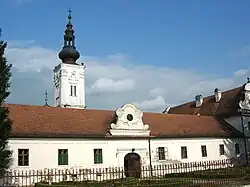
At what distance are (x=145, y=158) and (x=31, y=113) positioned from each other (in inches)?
387

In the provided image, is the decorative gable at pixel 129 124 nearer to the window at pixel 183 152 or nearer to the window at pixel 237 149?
the window at pixel 183 152

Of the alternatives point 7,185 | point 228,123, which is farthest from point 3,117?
point 228,123

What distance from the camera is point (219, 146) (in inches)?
1297

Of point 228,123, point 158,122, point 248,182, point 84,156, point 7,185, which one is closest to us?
point 248,182

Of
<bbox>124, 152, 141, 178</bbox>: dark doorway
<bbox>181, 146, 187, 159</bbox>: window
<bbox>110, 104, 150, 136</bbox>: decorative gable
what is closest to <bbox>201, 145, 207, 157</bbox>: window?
<bbox>181, 146, 187, 159</bbox>: window

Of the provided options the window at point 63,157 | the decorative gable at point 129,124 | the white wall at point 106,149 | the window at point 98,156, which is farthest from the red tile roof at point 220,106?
the window at point 63,157

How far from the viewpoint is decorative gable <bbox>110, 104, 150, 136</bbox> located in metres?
28.1

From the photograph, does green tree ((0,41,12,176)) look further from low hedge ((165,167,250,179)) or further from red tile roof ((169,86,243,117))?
red tile roof ((169,86,243,117))

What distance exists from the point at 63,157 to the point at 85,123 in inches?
146

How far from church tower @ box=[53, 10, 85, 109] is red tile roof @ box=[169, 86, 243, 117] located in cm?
1711

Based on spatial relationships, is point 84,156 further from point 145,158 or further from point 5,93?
point 5,93

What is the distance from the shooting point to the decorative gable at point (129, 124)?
1105 inches

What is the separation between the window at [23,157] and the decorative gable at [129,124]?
6.87 metres

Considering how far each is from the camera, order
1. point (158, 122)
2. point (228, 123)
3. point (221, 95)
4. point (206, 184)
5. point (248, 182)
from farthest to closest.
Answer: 1. point (221, 95)
2. point (228, 123)
3. point (158, 122)
4. point (248, 182)
5. point (206, 184)
